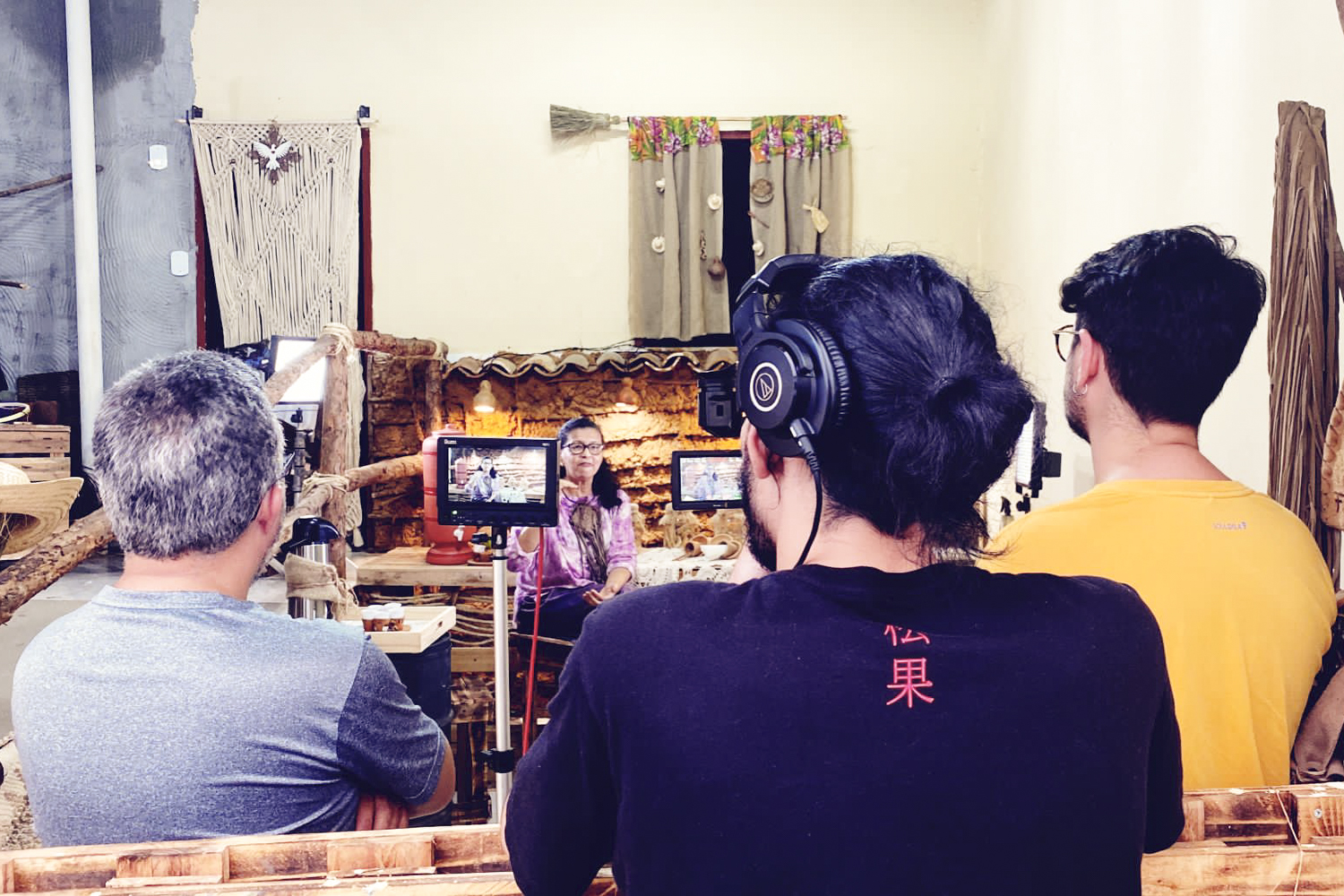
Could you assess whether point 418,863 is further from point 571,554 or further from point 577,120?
point 577,120

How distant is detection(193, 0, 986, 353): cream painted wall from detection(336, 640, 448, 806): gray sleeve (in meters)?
5.55

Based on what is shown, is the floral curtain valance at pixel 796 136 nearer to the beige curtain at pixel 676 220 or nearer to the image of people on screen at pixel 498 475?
the beige curtain at pixel 676 220

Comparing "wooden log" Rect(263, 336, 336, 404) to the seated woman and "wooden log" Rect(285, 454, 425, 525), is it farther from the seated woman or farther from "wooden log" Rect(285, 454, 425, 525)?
the seated woman

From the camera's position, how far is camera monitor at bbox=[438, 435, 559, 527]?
8.61 ft

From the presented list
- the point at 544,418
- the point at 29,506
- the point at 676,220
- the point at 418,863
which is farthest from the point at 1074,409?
the point at 676,220

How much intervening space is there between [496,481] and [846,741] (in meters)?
2.01

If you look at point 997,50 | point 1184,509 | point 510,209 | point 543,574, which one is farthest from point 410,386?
point 1184,509

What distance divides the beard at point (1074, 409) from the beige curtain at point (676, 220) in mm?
5241

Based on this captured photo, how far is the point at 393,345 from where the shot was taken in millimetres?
5270

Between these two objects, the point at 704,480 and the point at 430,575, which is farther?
the point at 430,575

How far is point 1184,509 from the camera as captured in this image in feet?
4.20

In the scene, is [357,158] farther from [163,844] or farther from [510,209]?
[163,844]

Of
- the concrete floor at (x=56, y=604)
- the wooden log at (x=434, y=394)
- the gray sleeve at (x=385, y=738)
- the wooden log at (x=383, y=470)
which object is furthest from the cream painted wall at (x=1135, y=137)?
the concrete floor at (x=56, y=604)

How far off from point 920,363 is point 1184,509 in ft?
2.09
